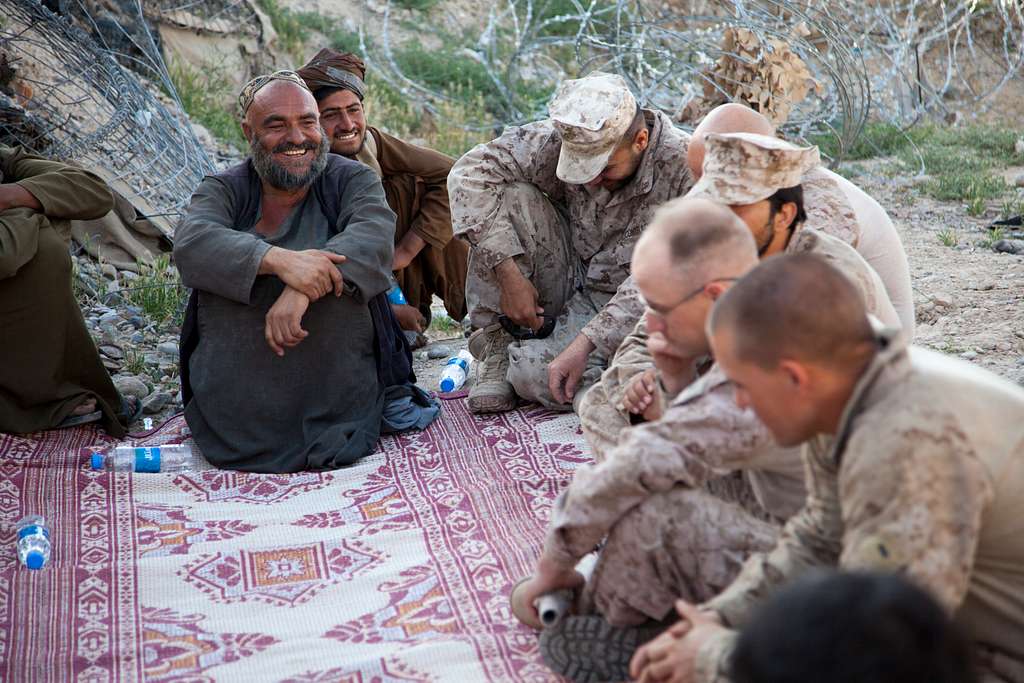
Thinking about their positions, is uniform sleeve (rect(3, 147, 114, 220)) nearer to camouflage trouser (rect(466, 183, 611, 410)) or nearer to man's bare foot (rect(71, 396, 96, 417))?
man's bare foot (rect(71, 396, 96, 417))

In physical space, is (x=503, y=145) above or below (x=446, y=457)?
above

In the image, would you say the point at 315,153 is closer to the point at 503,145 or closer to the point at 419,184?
the point at 503,145

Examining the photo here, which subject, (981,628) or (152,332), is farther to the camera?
(152,332)

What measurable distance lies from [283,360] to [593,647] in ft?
7.91

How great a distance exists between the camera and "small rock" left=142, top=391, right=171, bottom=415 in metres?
5.39

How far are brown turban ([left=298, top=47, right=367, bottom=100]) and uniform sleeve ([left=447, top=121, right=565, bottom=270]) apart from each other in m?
1.07

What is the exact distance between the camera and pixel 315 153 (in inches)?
195

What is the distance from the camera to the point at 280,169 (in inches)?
193

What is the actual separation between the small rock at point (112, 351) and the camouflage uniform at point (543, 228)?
194 cm

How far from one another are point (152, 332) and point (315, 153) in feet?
6.37

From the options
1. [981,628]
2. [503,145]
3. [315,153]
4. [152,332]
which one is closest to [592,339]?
[503,145]

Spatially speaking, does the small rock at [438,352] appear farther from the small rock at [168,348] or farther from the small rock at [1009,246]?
the small rock at [1009,246]

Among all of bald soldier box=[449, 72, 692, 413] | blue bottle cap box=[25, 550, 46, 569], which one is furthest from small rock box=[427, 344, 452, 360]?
blue bottle cap box=[25, 550, 46, 569]

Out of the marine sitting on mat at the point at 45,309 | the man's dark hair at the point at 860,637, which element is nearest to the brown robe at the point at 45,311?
the marine sitting on mat at the point at 45,309
